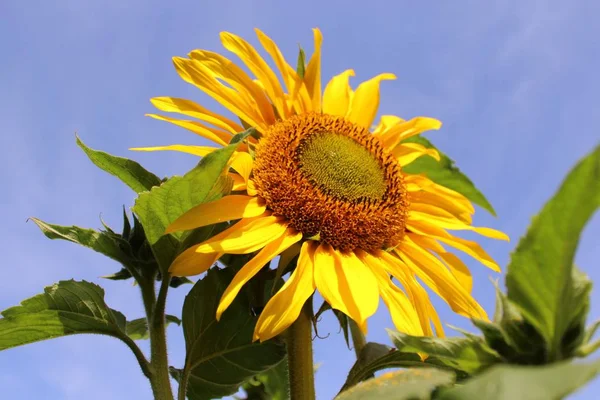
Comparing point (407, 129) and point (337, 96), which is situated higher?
point (337, 96)

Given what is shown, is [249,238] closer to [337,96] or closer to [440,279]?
[440,279]

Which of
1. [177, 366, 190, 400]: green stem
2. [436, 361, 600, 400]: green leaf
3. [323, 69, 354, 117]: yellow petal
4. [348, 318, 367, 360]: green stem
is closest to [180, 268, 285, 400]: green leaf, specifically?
[177, 366, 190, 400]: green stem

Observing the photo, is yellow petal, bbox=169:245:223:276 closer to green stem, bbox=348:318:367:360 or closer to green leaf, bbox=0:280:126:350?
green leaf, bbox=0:280:126:350

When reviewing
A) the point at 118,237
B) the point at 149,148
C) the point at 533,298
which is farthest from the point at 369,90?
the point at 533,298

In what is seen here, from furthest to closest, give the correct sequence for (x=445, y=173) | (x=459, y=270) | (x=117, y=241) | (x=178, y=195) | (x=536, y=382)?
(x=445, y=173) → (x=459, y=270) → (x=117, y=241) → (x=178, y=195) → (x=536, y=382)

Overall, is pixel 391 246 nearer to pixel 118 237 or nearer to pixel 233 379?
pixel 233 379

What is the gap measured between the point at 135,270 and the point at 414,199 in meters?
1.07

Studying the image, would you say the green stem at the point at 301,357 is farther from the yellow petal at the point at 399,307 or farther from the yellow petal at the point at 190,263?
the yellow petal at the point at 190,263

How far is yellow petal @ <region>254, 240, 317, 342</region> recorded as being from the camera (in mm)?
1669

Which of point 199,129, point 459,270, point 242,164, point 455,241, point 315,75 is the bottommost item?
point 459,270

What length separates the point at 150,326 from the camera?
196 cm

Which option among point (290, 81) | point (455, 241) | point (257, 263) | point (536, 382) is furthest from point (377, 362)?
point (536, 382)

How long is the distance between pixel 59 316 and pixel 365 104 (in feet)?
4.60

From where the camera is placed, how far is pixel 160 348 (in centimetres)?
194
